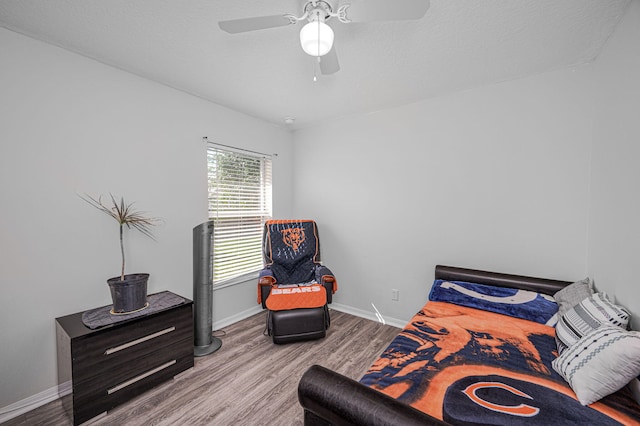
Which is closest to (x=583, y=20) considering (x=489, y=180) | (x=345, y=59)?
(x=489, y=180)

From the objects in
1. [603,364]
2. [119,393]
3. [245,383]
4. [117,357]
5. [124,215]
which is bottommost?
[245,383]

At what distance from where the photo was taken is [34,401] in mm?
1801

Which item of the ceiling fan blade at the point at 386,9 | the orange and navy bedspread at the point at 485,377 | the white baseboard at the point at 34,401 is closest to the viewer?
the orange and navy bedspread at the point at 485,377

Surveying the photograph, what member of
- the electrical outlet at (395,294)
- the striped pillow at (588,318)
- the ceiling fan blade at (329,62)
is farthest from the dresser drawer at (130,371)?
the striped pillow at (588,318)

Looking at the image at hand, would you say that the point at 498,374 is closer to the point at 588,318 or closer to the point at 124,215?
the point at 588,318

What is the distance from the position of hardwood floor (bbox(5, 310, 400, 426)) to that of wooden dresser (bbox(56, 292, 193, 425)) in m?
0.10

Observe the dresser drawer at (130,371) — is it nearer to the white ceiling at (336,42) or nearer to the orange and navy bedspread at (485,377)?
the orange and navy bedspread at (485,377)

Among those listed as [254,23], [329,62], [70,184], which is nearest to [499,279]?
[329,62]

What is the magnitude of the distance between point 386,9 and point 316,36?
1.15 ft

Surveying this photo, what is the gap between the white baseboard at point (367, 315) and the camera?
3029mm

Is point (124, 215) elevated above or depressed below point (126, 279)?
above

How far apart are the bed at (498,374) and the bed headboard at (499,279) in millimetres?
104

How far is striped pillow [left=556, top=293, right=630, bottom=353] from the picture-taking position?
139cm

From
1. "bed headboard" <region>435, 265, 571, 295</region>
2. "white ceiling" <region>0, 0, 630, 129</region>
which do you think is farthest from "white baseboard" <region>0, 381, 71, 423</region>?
"bed headboard" <region>435, 265, 571, 295</region>
